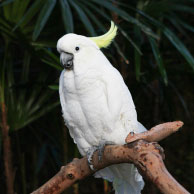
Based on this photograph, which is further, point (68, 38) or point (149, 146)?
point (68, 38)

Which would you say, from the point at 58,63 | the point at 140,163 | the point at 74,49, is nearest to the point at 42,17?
the point at 58,63

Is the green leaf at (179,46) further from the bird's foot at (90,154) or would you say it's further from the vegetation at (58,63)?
the bird's foot at (90,154)

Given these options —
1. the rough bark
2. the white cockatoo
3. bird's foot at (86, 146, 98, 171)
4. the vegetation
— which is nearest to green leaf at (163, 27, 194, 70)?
the vegetation

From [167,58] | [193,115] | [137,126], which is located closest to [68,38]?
[137,126]

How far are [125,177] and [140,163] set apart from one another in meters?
A: 0.60

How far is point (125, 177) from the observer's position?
6.52 ft

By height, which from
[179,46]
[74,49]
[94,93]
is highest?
[74,49]

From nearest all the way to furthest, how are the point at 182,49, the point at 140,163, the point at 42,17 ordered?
the point at 140,163 → the point at 42,17 → the point at 182,49

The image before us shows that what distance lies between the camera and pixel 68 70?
183 centimetres

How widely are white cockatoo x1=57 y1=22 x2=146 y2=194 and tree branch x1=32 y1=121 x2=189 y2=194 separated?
0.11 m

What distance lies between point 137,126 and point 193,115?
2.22 meters

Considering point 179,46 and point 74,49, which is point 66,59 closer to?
point 74,49

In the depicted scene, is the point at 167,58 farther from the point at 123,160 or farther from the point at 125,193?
the point at 123,160

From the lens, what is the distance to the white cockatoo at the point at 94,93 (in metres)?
1.77
